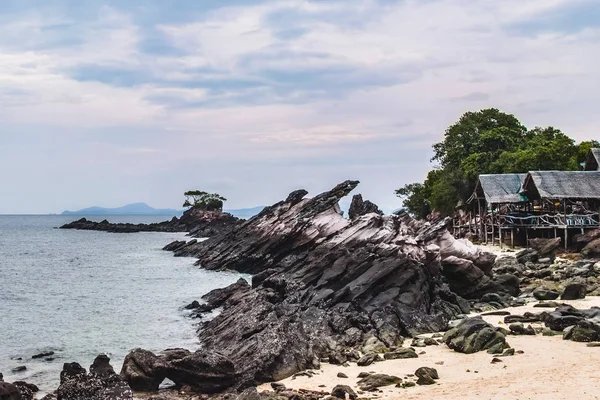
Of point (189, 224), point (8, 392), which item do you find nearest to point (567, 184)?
point (8, 392)

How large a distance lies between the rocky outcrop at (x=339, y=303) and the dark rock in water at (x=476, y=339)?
2250 mm

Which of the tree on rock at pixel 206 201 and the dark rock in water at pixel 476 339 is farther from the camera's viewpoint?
the tree on rock at pixel 206 201

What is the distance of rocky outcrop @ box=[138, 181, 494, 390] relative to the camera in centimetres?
2086

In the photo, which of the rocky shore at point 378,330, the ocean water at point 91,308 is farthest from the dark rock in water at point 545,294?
the ocean water at point 91,308

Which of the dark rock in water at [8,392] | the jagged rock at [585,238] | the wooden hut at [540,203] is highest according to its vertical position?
the wooden hut at [540,203]

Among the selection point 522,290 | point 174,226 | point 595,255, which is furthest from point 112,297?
point 174,226

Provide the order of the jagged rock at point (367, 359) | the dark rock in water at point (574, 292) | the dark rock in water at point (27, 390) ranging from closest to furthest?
the dark rock in water at point (27, 390) → the jagged rock at point (367, 359) → the dark rock in water at point (574, 292)

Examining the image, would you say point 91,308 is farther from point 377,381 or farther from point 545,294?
point 545,294

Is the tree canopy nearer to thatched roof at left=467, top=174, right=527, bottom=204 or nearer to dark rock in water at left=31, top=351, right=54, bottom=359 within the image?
thatched roof at left=467, top=174, right=527, bottom=204

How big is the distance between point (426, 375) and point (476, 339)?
4037 millimetres

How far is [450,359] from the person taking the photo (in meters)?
20.2

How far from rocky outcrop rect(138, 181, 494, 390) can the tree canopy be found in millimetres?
38251

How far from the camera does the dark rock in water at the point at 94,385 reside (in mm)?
16438

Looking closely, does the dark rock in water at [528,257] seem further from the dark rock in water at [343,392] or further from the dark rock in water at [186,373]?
the dark rock in water at [186,373]
